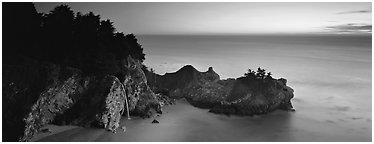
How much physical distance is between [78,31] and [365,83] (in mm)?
16904

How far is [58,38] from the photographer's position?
11430 millimetres

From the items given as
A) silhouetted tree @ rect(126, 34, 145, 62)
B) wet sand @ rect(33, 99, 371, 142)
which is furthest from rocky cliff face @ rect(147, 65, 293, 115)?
silhouetted tree @ rect(126, 34, 145, 62)

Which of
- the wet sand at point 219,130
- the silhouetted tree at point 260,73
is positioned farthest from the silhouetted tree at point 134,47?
the silhouetted tree at point 260,73

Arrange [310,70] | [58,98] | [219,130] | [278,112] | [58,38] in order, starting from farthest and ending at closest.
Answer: [310,70]
[278,112]
[219,130]
[58,38]
[58,98]

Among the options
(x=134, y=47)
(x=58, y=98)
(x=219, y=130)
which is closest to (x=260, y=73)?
(x=219, y=130)

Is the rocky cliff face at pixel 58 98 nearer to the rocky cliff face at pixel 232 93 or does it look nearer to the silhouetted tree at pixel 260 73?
the rocky cliff face at pixel 232 93

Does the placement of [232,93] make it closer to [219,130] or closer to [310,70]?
[219,130]

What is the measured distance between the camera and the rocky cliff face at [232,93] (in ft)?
49.0

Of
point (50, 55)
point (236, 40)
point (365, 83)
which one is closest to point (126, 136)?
point (50, 55)

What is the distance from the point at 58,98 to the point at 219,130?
20.2ft

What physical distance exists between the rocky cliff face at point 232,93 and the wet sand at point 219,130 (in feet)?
1.83

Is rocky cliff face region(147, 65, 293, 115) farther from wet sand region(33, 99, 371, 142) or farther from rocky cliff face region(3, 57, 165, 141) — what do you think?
rocky cliff face region(3, 57, 165, 141)

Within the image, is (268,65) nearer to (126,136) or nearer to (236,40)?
(236,40)

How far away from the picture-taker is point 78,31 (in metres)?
12.1
